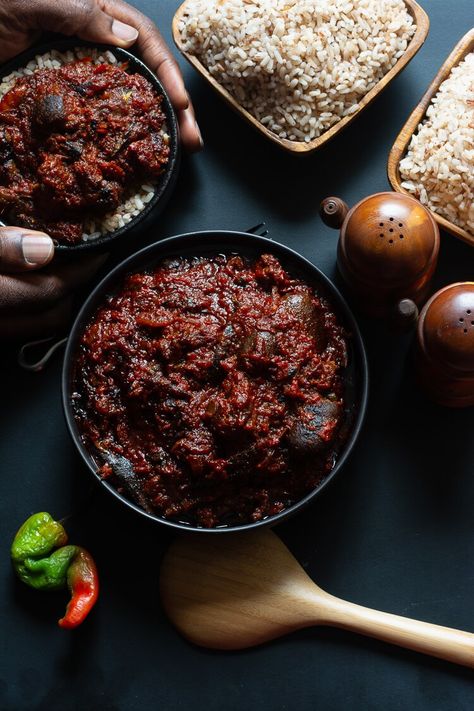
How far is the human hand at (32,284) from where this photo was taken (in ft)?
8.17

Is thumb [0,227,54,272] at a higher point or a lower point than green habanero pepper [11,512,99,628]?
higher

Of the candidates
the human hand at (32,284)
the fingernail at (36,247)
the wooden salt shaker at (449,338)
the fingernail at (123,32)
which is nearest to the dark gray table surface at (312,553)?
the human hand at (32,284)

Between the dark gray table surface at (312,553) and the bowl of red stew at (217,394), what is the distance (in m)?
0.33

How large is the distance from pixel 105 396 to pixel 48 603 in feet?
2.77

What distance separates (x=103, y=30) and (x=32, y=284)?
0.94 metres

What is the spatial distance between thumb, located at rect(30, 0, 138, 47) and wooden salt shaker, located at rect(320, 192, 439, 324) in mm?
1047

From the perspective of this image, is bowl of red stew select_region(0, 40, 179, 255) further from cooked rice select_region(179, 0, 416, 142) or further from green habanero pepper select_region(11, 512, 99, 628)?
green habanero pepper select_region(11, 512, 99, 628)

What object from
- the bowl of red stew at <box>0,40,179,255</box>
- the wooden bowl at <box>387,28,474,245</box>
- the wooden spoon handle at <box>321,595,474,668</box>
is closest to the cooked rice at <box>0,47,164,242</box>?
the bowl of red stew at <box>0,40,179,255</box>

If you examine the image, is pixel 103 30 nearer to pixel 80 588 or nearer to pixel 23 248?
pixel 23 248

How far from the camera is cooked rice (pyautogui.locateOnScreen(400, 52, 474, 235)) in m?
2.50

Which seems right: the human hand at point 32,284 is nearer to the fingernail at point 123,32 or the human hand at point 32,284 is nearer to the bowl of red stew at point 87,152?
the bowl of red stew at point 87,152

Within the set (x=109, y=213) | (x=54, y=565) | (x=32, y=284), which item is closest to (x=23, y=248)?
(x=32, y=284)

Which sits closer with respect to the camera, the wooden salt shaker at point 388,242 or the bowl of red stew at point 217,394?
the wooden salt shaker at point 388,242

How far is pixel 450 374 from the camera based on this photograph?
2334mm
